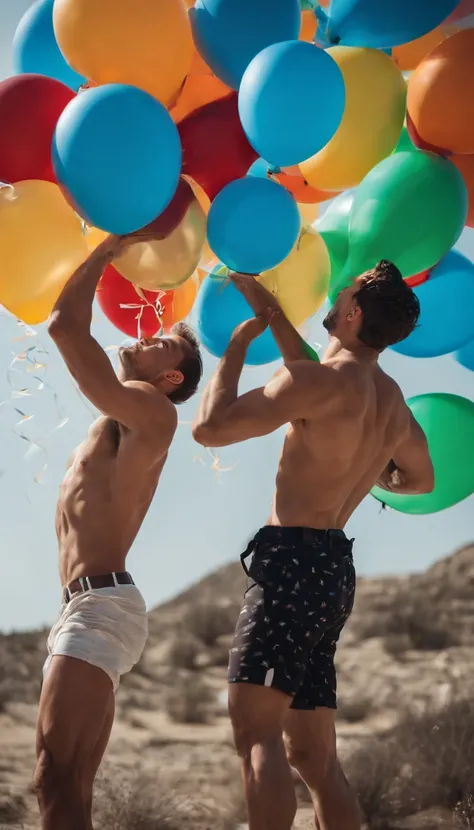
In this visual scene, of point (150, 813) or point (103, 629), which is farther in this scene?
point (150, 813)

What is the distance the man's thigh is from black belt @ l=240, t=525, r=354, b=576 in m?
0.58

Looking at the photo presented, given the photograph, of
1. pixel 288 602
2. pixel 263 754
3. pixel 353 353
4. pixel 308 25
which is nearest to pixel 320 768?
pixel 263 754

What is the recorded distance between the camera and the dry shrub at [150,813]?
5.55 meters

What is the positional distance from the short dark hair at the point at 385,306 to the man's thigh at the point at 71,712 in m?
1.34

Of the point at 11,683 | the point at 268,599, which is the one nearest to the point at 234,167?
the point at 268,599

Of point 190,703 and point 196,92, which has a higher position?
point 196,92

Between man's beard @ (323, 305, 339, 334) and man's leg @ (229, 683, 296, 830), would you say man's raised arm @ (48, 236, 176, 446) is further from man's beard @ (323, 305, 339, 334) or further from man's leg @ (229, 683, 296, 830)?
man's leg @ (229, 683, 296, 830)

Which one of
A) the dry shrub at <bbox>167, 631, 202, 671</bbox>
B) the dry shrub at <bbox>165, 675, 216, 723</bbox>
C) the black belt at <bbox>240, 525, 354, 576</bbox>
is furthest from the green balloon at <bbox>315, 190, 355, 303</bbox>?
the dry shrub at <bbox>167, 631, 202, 671</bbox>

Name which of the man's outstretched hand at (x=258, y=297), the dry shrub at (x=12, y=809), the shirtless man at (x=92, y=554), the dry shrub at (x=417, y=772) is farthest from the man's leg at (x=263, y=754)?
the dry shrub at (x=12, y=809)

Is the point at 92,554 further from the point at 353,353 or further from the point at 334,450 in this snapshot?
the point at 353,353

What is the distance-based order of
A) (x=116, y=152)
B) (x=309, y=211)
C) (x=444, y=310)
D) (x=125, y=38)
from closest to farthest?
(x=116, y=152) → (x=125, y=38) → (x=444, y=310) → (x=309, y=211)

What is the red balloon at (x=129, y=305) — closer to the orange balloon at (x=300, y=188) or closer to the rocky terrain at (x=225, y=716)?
the orange balloon at (x=300, y=188)

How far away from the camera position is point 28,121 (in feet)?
10.0

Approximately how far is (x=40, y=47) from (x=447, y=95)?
132 cm
